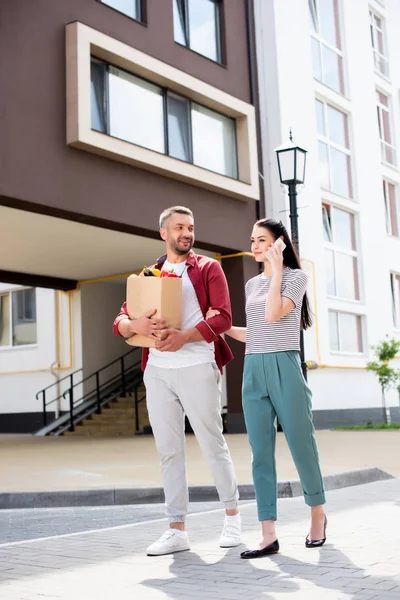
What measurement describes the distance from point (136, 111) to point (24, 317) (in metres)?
9.16

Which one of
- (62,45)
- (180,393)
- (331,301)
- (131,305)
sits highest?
(62,45)

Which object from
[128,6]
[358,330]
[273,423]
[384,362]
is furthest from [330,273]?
[273,423]

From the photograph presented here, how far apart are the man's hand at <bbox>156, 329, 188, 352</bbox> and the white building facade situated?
40.3 feet

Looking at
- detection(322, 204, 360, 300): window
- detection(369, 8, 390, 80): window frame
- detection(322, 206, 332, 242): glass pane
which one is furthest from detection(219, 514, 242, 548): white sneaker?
detection(369, 8, 390, 80): window frame

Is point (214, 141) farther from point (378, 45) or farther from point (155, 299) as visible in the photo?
point (155, 299)

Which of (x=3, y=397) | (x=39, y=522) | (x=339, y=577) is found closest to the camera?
(x=339, y=577)

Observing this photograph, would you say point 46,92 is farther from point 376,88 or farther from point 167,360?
point 376,88

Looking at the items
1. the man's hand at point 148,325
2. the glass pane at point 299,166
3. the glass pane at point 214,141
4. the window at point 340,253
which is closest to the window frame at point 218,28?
the glass pane at point 214,141

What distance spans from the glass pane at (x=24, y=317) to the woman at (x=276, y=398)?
1774 cm

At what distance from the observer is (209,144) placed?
1644cm

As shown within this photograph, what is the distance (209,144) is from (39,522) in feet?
37.3

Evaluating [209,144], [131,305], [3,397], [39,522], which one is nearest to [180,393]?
[131,305]

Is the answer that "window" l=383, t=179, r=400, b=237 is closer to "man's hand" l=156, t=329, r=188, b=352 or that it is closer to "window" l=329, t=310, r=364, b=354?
"window" l=329, t=310, r=364, b=354

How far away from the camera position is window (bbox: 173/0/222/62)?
1642 cm
